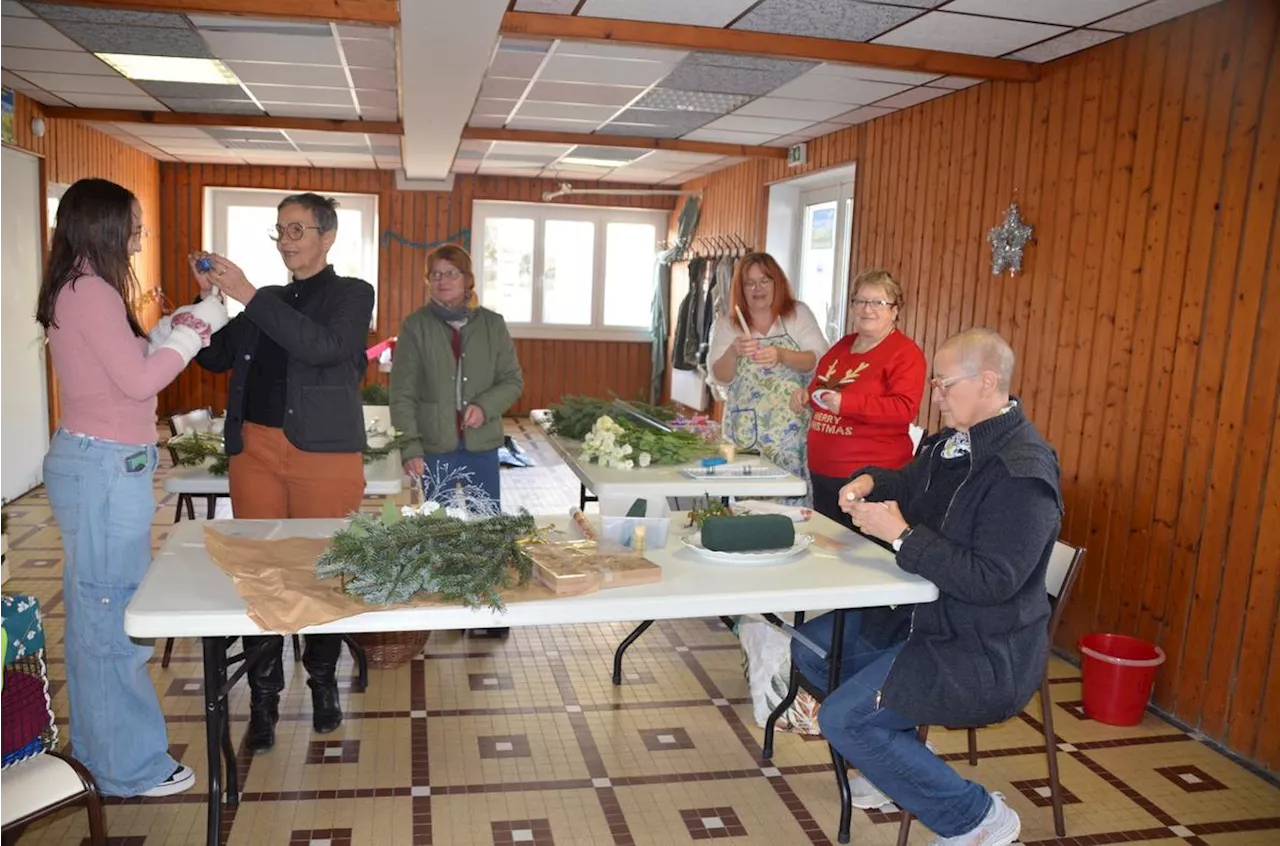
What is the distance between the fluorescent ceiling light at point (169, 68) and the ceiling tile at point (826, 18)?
10.6 ft

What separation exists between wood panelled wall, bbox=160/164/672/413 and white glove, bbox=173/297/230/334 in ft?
28.8

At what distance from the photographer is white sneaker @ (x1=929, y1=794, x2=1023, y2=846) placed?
258 centimetres

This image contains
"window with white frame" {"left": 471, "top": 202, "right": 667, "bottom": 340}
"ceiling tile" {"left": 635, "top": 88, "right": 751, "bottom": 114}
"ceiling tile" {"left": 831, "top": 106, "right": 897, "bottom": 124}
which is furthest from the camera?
"window with white frame" {"left": 471, "top": 202, "right": 667, "bottom": 340}

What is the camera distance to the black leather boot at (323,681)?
3379mm

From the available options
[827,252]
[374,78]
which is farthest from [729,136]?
[374,78]

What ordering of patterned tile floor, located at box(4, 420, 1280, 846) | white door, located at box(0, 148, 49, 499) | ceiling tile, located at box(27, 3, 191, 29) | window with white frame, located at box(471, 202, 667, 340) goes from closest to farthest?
patterned tile floor, located at box(4, 420, 1280, 846)
ceiling tile, located at box(27, 3, 191, 29)
white door, located at box(0, 148, 49, 499)
window with white frame, located at box(471, 202, 667, 340)

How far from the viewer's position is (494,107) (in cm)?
693

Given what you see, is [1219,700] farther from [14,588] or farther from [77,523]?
[14,588]

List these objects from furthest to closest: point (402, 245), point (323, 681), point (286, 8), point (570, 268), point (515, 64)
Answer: point (570, 268), point (402, 245), point (515, 64), point (286, 8), point (323, 681)

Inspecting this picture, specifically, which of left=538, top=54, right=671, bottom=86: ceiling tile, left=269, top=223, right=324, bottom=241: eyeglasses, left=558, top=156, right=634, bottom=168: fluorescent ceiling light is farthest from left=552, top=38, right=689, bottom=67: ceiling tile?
left=558, top=156, right=634, bottom=168: fluorescent ceiling light

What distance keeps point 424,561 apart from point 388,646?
1898mm

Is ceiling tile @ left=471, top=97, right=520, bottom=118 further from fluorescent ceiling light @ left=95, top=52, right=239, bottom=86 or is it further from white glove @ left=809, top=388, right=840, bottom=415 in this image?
white glove @ left=809, top=388, right=840, bottom=415

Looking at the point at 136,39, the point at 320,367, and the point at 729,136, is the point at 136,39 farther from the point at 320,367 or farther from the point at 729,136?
the point at 729,136

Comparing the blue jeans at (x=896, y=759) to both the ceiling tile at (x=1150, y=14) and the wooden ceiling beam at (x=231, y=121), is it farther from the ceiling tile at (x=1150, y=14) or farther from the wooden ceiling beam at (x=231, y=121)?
the wooden ceiling beam at (x=231, y=121)
